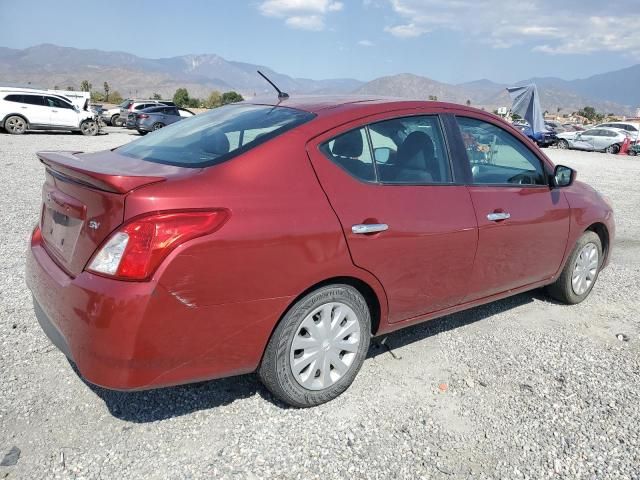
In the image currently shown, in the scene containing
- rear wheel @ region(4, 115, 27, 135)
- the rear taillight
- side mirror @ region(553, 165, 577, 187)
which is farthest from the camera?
rear wheel @ region(4, 115, 27, 135)

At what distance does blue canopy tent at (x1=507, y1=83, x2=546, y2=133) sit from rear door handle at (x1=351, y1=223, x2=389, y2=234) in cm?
2333

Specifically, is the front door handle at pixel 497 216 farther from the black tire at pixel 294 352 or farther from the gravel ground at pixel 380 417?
the black tire at pixel 294 352

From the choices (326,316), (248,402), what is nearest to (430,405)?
(326,316)

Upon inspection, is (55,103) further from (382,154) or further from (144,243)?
(144,243)

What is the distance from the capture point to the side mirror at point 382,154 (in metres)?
3.09

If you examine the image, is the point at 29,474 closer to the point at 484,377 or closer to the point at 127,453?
the point at 127,453

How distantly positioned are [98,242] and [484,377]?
2469 mm

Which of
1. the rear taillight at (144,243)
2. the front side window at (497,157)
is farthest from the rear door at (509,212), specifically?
the rear taillight at (144,243)

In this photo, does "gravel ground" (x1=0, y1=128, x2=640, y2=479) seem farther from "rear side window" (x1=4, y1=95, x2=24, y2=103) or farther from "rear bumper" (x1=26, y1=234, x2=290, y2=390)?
"rear side window" (x1=4, y1=95, x2=24, y2=103)

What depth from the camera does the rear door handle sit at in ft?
9.24

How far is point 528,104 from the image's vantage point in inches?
945

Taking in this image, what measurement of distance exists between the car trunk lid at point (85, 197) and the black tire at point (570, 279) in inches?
135

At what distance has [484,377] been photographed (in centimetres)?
344

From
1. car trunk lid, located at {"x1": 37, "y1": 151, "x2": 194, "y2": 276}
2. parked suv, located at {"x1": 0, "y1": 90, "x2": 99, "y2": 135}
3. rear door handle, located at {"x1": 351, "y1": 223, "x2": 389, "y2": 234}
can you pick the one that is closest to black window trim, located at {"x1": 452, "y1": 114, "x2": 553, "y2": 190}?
rear door handle, located at {"x1": 351, "y1": 223, "x2": 389, "y2": 234}
